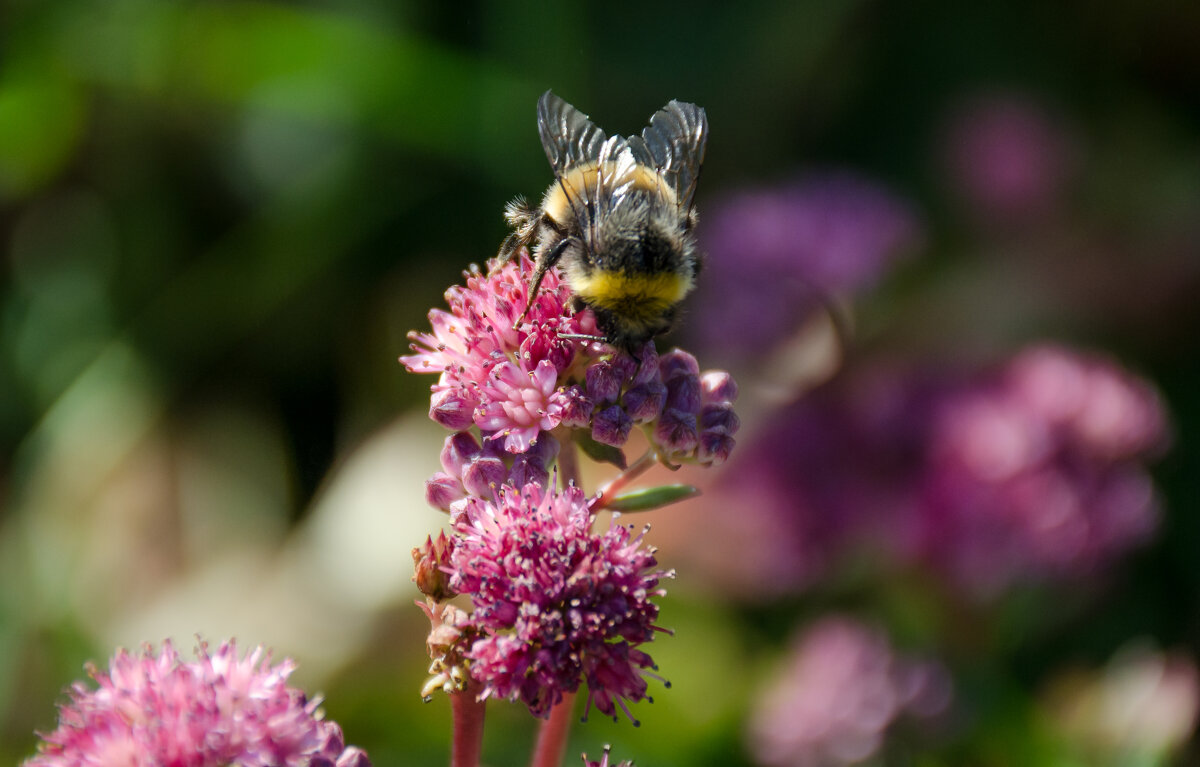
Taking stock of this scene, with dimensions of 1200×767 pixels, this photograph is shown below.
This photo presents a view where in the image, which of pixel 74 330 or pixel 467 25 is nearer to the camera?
pixel 74 330

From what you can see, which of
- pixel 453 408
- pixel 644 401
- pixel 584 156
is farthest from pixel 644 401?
pixel 584 156

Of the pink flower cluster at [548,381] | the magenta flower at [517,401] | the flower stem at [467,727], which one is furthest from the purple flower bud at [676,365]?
the flower stem at [467,727]

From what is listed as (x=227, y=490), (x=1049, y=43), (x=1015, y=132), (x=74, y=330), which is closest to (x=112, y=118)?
(x=74, y=330)

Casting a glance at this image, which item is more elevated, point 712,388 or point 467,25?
point 467,25

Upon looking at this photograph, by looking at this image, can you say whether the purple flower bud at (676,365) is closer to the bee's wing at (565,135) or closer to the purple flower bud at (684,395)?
the purple flower bud at (684,395)

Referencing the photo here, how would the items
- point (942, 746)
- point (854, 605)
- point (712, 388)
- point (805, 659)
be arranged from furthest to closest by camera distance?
point (854, 605) → point (805, 659) → point (942, 746) → point (712, 388)

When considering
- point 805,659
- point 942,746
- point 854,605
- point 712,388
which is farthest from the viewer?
point 854,605

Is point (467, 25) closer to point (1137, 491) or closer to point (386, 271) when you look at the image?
point (386, 271)
